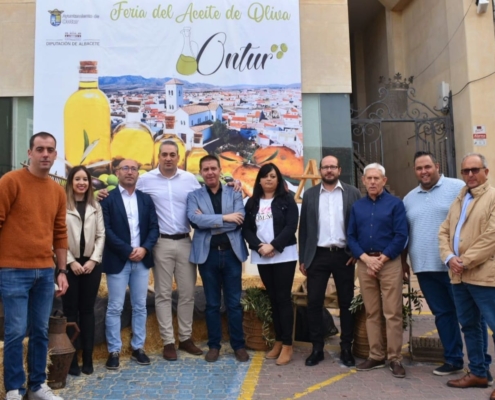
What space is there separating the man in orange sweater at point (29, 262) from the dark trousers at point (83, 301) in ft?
2.08

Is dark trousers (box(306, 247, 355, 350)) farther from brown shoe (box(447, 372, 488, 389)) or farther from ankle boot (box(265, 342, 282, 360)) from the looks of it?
brown shoe (box(447, 372, 488, 389))

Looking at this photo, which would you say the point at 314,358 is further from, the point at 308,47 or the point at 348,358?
the point at 308,47

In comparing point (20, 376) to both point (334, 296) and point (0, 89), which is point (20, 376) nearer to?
point (334, 296)

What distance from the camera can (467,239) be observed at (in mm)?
4109

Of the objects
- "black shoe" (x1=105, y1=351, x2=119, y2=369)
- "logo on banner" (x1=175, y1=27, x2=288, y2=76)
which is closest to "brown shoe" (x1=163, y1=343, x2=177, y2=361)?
"black shoe" (x1=105, y1=351, x2=119, y2=369)

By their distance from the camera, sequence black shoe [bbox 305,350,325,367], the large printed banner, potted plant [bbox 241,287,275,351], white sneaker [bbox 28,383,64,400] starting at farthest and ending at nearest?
the large printed banner → potted plant [bbox 241,287,275,351] → black shoe [bbox 305,350,325,367] → white sneaker [bbox 28,383,64,400]

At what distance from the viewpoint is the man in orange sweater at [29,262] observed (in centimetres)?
361

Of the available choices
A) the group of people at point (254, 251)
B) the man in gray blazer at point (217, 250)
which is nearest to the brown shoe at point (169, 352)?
the group of people at point (254, 251)

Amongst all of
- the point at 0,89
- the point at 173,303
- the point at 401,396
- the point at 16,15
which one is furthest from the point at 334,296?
the point at 16,15

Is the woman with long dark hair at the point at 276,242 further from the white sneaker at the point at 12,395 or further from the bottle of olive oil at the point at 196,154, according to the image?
the bottle of olive oil at the point at 196,154

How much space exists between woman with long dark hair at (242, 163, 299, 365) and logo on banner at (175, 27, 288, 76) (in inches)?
179

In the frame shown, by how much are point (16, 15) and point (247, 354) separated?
25.6 feet

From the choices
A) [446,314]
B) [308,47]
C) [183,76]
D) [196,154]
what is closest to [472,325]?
[446,314]

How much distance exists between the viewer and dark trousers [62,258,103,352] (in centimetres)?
454
